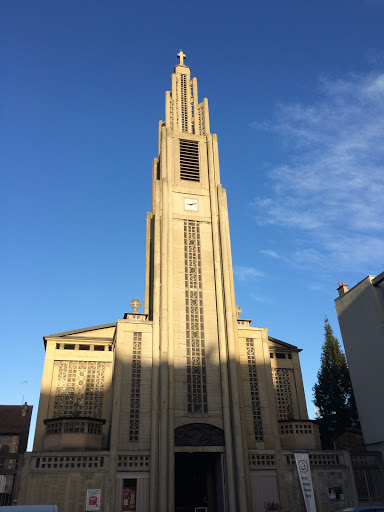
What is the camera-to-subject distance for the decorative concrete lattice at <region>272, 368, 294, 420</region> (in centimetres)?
3031

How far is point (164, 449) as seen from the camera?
2317 centimetres

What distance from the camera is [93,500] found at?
2150cm

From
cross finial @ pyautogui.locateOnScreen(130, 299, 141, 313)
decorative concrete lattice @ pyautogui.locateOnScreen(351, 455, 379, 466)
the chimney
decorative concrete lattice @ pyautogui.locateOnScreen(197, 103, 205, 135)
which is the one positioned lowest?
decorative concrete lattice @ pyautogui.locateOnScreen(351, 455, 379, 466)

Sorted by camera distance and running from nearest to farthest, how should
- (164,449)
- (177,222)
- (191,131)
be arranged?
1. (164,449)
2. (177,222)
3. (191,131)

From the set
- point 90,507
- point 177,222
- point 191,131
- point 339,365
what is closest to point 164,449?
point 90,507

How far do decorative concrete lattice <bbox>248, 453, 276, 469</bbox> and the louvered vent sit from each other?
68.9 ft

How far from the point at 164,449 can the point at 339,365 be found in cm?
2252

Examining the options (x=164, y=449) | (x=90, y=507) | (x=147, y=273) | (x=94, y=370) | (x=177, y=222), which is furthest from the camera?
(x=147, y=273)

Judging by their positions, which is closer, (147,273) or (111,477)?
(111,477)

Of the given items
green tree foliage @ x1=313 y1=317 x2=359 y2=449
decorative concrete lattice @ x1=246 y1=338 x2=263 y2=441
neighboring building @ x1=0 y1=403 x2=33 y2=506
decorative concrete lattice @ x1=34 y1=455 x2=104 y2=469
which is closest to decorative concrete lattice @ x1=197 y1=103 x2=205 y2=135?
decorative concrete lattice @ x1=246 y1=338 x2=263 y2=441

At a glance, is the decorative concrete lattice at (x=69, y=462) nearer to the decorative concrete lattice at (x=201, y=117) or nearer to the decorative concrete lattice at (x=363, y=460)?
the decorative concrete lattice at (x=363, y=460)

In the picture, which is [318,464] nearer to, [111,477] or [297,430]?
[297,430]

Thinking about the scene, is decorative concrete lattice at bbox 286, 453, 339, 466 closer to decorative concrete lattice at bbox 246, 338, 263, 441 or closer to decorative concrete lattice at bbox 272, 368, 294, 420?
decorative concrete lattice at bbox 246, 338, 263, 441

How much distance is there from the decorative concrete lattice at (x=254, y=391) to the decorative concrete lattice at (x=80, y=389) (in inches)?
406
